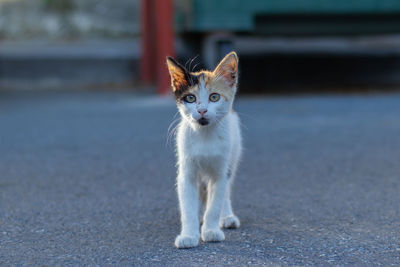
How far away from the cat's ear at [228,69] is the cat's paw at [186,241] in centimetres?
92

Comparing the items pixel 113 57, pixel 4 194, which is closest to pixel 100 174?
pixel 4 194

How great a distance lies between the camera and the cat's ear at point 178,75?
120 inches

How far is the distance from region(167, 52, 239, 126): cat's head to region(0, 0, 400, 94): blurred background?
20.5ft

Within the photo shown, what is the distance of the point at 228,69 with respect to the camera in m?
3.08

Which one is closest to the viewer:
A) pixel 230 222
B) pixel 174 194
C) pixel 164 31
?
pixel 230 222

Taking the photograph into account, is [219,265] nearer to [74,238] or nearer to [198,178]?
[198,178]

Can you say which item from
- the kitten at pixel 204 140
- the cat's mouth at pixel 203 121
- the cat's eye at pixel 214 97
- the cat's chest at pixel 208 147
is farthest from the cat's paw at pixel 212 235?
the cat's eye at pixel 214 97

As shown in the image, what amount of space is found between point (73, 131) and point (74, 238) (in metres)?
4.19

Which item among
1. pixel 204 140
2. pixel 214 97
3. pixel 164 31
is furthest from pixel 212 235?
pixel 164 31

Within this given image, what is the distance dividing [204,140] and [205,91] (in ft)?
0.99

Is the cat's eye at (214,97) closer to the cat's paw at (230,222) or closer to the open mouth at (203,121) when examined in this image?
the open mouth at (203,121)

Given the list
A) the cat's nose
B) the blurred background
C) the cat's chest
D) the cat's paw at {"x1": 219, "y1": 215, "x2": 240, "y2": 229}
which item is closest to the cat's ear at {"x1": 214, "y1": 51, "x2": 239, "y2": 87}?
the cat's nose

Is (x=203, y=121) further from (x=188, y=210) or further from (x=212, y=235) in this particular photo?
(x=212, y=235)

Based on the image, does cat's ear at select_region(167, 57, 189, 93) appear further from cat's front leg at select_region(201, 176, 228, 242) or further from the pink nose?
cat's front leg at select_region(201, 176, 228, 242)
